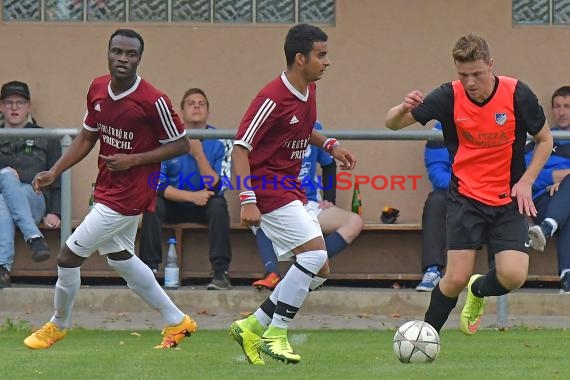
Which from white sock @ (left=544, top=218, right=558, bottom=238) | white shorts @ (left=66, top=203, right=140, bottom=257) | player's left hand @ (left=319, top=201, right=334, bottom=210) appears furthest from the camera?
player's left hand @ (left=319, top=201, right=334, bottom=210)

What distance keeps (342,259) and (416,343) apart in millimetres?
4375

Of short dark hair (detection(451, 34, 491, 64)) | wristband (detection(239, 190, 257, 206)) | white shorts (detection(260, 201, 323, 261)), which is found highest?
short dark hair (detection(451, 34, 491, 64))

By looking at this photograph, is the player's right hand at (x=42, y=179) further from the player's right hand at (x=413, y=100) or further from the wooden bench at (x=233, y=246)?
the wooden bench at (x=233, y=246)

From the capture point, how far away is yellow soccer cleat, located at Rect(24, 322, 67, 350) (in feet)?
30.5

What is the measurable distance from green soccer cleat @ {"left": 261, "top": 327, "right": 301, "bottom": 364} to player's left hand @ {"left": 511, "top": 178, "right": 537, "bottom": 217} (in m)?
1.57

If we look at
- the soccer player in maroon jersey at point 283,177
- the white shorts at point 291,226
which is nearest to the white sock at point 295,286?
the soccer player in maroon jersey at point 283,177

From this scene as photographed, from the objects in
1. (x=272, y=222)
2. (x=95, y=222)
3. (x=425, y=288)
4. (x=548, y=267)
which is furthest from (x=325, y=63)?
(x=548, y=267)

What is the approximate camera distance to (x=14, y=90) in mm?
12086

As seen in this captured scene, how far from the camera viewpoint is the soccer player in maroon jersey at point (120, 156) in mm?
8961

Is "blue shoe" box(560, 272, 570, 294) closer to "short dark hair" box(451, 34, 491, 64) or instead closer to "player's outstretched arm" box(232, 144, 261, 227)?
"short dark hair" box(451, 34, 491, 64)

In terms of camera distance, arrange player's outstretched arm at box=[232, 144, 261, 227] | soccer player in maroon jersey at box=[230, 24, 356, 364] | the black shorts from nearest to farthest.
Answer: player's outstretched arm at box=[232, 144, 261, 227] < soccer player in maroon jersey at box=[230, 24, 356, 364] < the black shorts

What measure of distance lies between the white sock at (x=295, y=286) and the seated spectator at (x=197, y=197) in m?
3.18

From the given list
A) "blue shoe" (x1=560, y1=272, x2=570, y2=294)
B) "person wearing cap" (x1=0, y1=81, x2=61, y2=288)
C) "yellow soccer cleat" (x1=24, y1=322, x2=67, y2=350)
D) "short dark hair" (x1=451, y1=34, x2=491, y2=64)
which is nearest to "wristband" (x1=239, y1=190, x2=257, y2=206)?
"short dark hair" (x1=451, y1=34, x2=491, y2=64)

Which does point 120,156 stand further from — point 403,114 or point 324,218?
point 324,218
